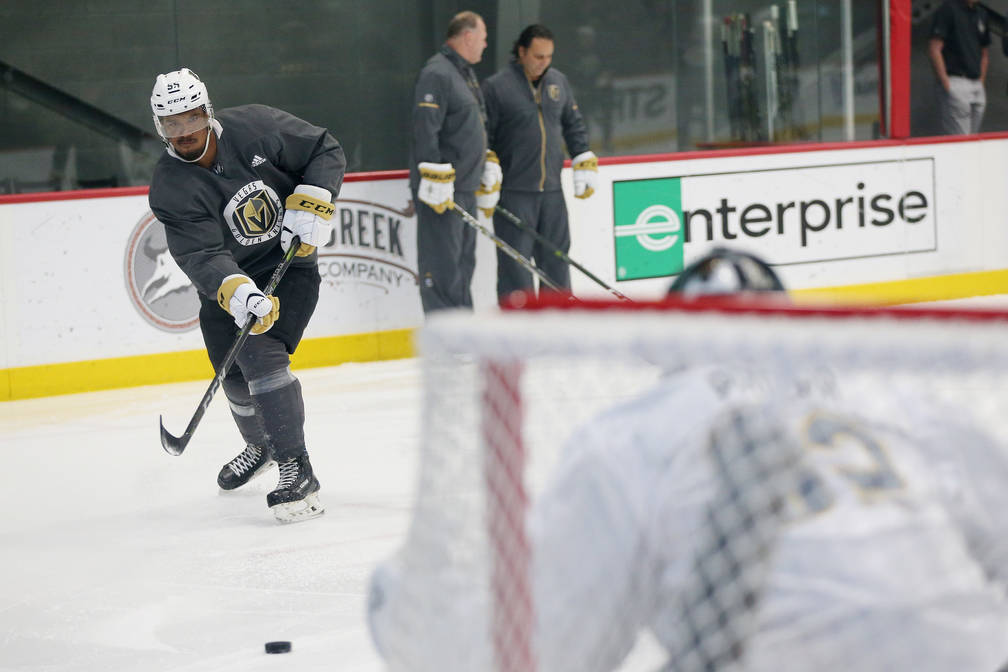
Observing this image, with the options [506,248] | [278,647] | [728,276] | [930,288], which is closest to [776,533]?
[728,276]

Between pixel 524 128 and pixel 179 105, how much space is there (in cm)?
265

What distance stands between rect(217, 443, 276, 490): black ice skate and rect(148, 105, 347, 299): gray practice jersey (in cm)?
50

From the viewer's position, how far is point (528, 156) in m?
5.95

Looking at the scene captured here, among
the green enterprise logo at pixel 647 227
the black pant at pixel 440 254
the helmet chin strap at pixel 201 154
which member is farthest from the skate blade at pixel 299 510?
the green enterprise logo at pixel 647 227

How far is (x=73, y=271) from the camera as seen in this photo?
545cm

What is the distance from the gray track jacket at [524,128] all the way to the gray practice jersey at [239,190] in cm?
221

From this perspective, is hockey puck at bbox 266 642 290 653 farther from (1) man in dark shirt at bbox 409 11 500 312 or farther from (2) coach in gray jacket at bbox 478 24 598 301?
(2) coach in gray jacket at bbox 478 24 598 301

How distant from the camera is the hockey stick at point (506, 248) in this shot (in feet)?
18.2

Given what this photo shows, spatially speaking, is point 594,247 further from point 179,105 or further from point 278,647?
point 278,647

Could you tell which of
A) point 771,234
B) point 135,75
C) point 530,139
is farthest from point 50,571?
point 771,234

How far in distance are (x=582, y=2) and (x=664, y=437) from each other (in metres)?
6.48

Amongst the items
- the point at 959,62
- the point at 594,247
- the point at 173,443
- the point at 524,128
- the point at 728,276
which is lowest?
the point at 173,443

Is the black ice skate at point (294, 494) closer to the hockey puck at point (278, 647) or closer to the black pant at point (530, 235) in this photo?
the hockey puck at point (278, 647)

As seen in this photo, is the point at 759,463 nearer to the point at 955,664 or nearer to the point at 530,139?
the point at 955,664
